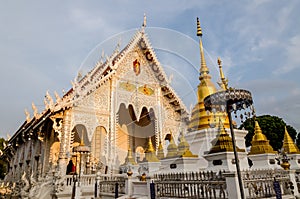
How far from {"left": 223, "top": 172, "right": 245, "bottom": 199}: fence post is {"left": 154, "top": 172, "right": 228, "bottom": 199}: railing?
0.56 ft

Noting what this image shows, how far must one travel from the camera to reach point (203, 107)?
10070mm

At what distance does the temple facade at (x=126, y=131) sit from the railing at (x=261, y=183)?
47.0 inches

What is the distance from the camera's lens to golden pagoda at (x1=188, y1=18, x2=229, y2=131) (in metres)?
9.59

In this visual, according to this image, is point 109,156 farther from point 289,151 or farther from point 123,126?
point 289,151

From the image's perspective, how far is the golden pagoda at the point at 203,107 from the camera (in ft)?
31.5

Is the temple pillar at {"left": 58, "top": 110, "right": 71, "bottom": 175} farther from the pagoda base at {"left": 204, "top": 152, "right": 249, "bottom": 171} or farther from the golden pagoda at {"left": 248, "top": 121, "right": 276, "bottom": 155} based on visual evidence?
the golden pagoda at {"left": 248, "top": 121, "right": 276, "bottom": 155}

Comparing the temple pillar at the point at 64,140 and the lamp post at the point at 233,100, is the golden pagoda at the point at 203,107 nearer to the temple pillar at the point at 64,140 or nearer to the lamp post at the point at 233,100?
the lamp post at the point at 233,100

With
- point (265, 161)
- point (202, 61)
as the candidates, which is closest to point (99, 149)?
point (202, 61)

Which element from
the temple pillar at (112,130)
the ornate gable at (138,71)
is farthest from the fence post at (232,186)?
the ornate gable at (138,71)

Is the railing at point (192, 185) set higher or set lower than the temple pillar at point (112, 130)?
lower

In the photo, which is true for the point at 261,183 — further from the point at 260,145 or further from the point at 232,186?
the point at 260,145

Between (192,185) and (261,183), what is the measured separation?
1.44m

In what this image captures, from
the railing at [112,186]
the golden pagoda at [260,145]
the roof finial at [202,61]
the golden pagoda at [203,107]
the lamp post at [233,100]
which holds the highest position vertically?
the roof finial at [202,61]

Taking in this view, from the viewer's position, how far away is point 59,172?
29.3ft
